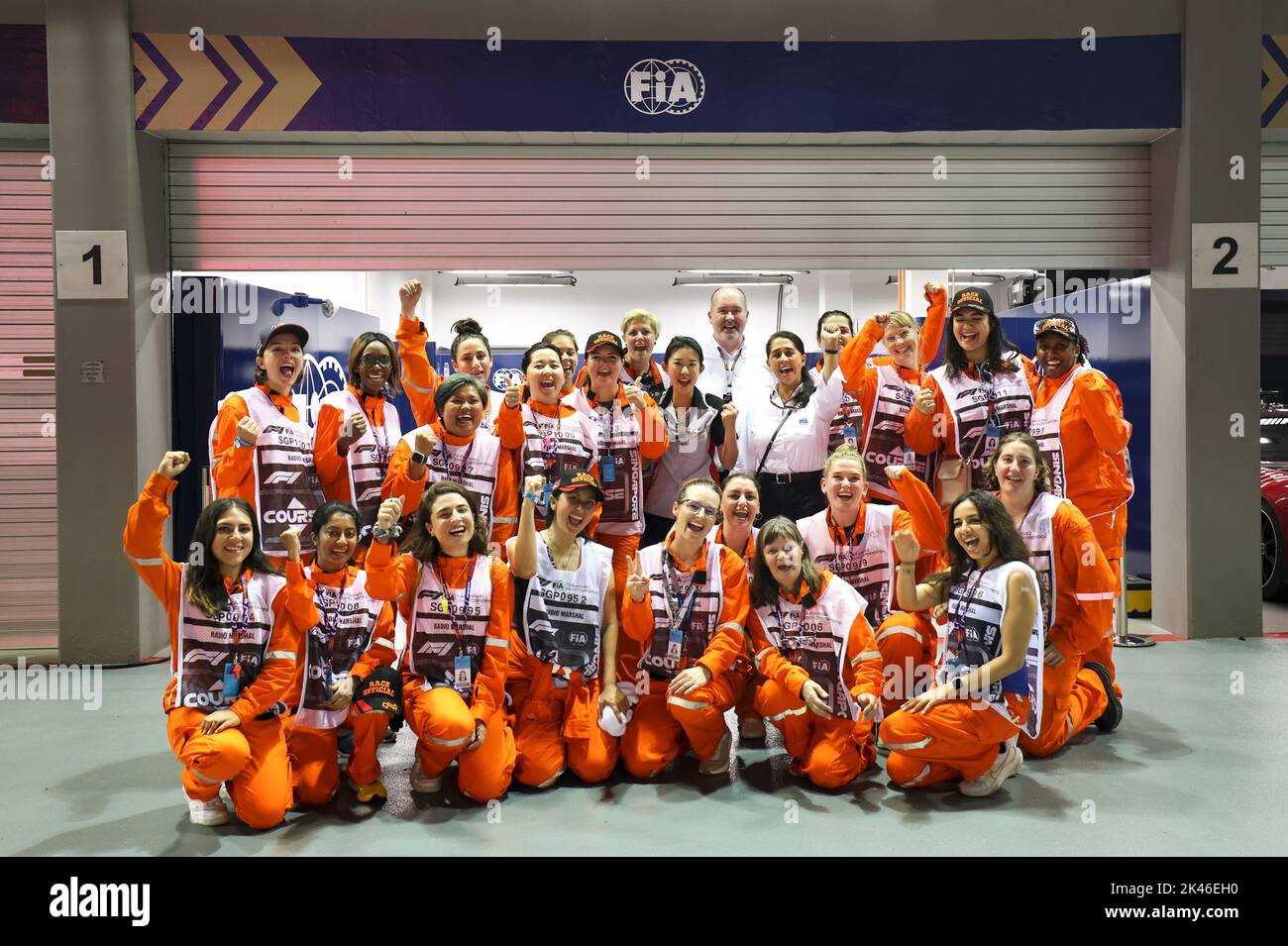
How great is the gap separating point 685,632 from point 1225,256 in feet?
15.1

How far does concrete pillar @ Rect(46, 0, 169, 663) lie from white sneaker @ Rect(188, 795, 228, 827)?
2.74 m

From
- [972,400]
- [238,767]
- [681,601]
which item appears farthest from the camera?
[972,400]

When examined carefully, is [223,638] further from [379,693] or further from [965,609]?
[965,609]

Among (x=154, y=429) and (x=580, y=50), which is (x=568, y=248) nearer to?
(x=580, y=50)

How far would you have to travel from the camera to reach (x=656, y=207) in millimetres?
6023

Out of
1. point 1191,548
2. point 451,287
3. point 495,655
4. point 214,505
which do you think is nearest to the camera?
point 214,505

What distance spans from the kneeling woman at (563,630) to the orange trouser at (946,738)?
1060mm

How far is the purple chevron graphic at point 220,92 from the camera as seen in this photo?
5.60 meters

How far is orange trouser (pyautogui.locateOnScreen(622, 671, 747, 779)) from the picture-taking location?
3559 millimetres

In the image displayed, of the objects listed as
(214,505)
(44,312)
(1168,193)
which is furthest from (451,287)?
(214,505)

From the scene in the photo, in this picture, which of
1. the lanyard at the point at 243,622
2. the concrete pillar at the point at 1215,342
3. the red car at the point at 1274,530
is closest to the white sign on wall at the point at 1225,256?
the concrete pillar at the point at 1215,342

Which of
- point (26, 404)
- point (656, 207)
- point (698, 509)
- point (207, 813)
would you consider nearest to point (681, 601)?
point (698, 509)

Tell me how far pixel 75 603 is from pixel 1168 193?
7326mm

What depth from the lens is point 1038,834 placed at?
307 centimetres
